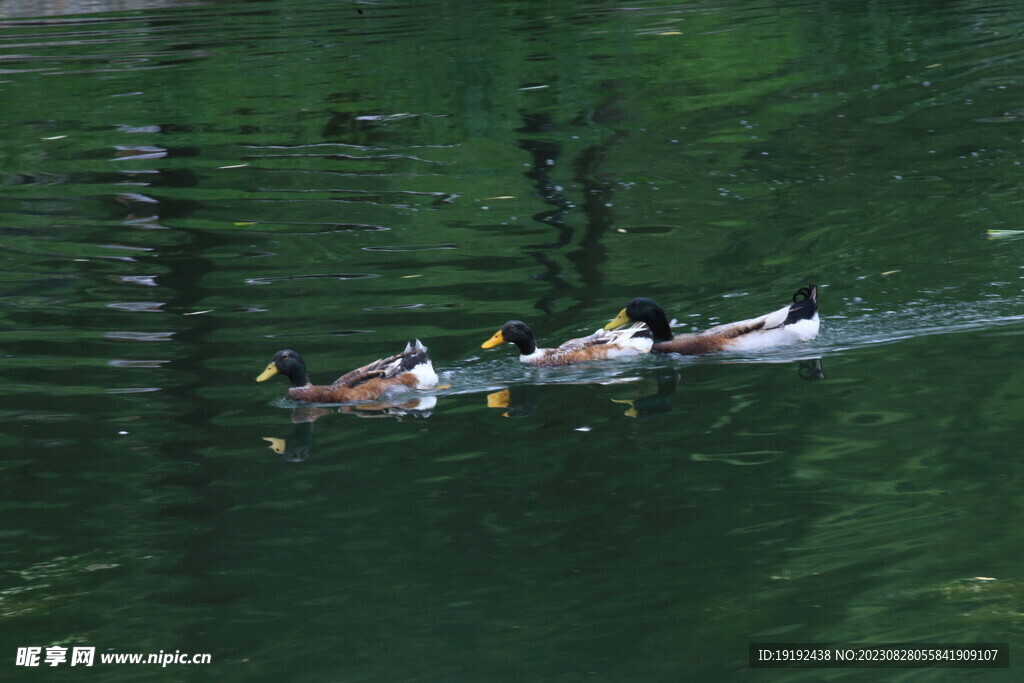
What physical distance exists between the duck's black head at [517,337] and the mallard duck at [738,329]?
2.28 feet

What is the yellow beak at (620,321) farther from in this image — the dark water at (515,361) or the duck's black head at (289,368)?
the duck's black head at (289,368)

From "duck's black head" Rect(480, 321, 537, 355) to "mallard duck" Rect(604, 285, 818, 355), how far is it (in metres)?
0.70

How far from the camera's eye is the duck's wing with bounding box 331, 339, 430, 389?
11.7 m

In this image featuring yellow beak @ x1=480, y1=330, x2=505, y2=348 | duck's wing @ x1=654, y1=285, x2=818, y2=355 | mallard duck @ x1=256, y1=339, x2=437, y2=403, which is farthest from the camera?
yellow beak @ x1=480, y1=330, x2=505, y2=348

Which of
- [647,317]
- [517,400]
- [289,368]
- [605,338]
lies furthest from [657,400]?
[289,368]

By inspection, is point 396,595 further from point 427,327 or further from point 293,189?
point 293,189

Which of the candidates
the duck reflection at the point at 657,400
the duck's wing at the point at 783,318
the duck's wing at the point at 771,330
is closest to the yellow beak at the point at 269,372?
the duck reflection at the point at 657,400

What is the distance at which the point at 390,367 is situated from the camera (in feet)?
38.4

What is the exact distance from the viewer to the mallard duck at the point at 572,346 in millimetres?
12547

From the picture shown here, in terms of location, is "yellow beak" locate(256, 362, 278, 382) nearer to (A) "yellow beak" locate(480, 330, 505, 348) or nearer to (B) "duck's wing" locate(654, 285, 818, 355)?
(A) "yellow beak" locate(480, 330, 505, 348)

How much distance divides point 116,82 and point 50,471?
18107mm

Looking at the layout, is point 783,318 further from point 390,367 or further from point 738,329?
point 390,367

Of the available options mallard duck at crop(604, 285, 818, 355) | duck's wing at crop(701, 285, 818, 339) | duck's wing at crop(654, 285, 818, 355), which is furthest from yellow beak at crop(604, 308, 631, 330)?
duck's wing at crop(701, 285, 818, 339)

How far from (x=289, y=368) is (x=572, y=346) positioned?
2338 millimetres
